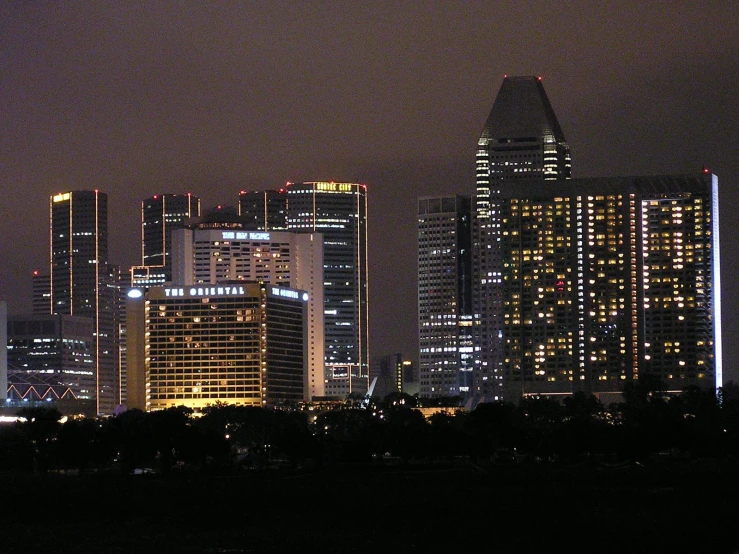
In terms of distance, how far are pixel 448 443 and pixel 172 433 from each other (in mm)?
33468

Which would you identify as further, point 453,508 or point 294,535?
point 453,508

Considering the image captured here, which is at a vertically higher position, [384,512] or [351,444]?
[351,444]

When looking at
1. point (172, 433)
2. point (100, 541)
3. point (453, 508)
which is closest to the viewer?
point (100, 541)

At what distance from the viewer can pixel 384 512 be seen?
118 m

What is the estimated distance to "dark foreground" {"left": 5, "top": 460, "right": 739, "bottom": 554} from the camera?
99375mm

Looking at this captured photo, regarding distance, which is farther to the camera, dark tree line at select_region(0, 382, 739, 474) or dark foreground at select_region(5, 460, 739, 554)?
dark tree line at select_region(0, 382, 739, 474)

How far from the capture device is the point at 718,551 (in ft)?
315

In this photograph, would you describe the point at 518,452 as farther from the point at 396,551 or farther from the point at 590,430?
the point at 396,551

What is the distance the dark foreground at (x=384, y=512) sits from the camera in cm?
9938

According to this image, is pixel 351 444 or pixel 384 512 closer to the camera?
pixel 384 512

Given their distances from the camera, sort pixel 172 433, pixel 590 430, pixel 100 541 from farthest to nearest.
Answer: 1. pixel 590 430
2. pixel 172 433
3. pixel 100 541

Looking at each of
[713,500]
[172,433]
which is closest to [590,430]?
[172,433]

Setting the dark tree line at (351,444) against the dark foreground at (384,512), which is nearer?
the dark foreground at (384,512)

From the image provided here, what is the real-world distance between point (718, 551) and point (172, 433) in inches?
3397
